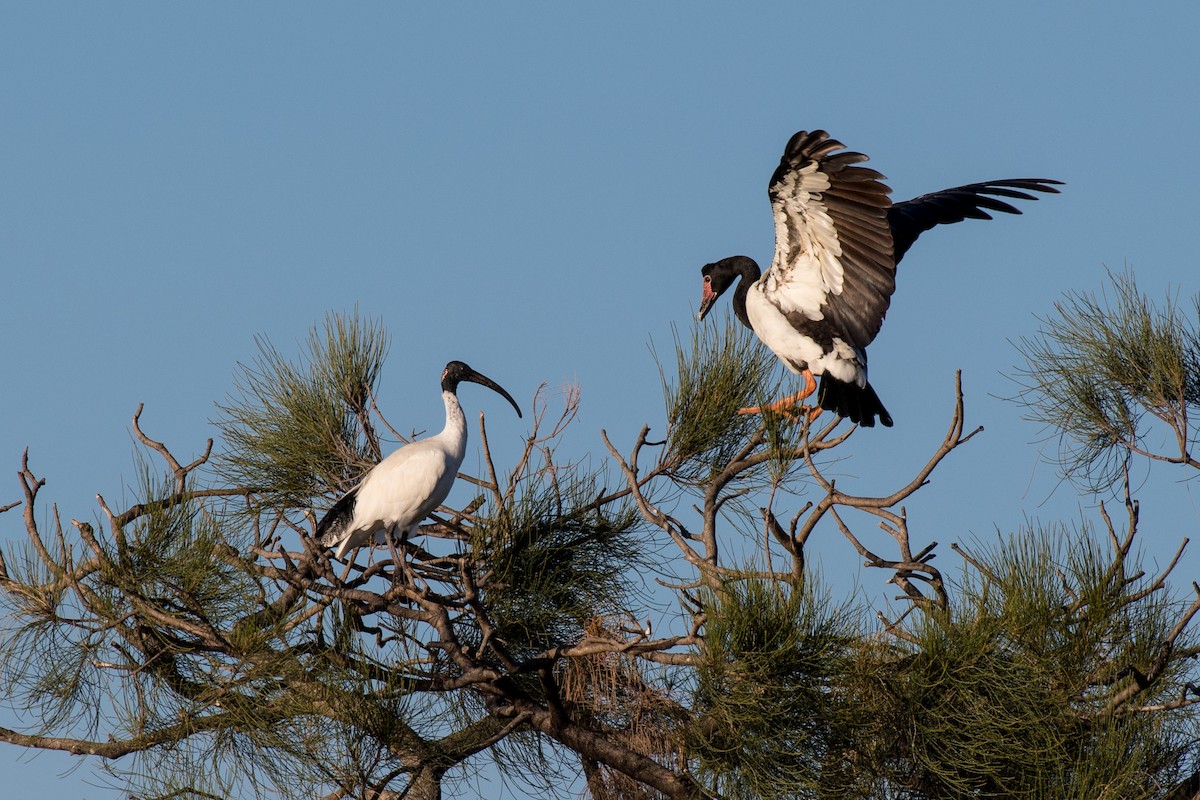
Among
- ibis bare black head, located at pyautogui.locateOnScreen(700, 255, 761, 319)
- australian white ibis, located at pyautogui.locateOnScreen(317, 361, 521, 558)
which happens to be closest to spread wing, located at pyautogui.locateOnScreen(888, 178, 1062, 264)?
ibis bare black head, located at pyautogui.locateOnScreen(700, 255, 761, 319)

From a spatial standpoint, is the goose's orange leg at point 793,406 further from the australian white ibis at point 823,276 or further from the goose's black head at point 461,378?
the goose's black head at point 461,378

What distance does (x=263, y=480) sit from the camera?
5035mm

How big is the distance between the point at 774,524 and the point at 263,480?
1.95m

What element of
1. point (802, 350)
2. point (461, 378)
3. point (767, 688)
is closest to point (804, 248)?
point (802, 350)

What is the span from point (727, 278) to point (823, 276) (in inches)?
30.1

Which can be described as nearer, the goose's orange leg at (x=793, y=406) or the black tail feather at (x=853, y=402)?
the goose's orange leg at (x=793, y=406)

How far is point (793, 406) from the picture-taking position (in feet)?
14.8

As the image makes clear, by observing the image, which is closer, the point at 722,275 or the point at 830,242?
the point at 830,242

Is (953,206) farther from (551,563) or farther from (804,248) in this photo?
(551,563)

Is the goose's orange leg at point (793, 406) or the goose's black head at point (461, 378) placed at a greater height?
the goose's black head at point (461, 378)

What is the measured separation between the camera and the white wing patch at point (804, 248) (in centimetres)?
485

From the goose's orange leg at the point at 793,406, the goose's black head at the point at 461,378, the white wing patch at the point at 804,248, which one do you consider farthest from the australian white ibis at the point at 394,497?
the white wing patch at the point at 804,248

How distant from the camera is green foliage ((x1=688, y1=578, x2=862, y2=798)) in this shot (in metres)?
3.35

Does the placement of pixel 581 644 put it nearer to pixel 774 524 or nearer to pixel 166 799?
pixel 774 524
